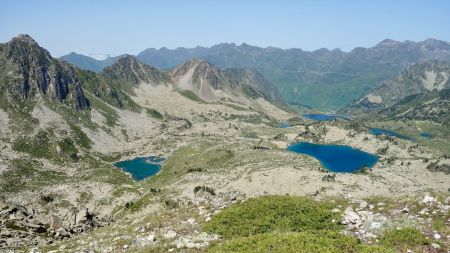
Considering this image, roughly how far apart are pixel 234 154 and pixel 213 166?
64.5 ft

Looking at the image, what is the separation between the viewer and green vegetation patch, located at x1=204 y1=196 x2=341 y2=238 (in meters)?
33.1

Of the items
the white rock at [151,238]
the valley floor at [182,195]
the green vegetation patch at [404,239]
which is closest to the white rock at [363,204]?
the valley floor at [182,195]

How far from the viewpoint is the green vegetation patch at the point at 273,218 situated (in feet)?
Result: 109

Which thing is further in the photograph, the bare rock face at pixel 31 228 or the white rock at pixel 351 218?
the bare rock face at pixel 31 228

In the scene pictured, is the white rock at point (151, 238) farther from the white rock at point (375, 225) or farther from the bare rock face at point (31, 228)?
the white rock at point (375, 225)

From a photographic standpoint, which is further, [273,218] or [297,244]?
[273,218]

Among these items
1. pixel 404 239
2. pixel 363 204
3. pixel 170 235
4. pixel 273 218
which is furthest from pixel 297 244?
pixel 363 204

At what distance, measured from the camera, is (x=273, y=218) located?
3466cm

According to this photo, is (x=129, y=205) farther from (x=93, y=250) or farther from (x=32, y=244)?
(x=93, y=250)

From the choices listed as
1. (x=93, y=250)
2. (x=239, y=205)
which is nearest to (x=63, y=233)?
(x=93, y=250)

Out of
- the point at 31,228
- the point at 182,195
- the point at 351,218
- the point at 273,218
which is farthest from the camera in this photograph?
the point at 182,195

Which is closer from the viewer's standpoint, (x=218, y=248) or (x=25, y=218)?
(x=218, y=248)

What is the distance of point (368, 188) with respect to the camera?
137 meters

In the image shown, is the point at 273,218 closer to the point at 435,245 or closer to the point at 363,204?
the point at 363,204
